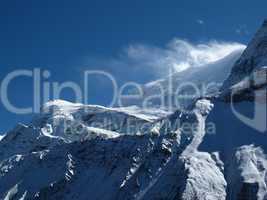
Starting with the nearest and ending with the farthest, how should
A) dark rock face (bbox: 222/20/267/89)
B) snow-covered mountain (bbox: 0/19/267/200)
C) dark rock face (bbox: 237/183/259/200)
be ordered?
dark rock face (bbox: 237/183/259/200) < snow-covered mountain (bbox: 0/19/267/200) < dark rock face (bbox: 222/20/267/89)

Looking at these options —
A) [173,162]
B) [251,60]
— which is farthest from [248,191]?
[251,60]

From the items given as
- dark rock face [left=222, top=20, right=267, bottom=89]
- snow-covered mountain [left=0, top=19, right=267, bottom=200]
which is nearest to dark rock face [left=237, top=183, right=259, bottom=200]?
snow-covered mountain [left=0, top=19, right=267, bottom=200]

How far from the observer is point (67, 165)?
12338cm

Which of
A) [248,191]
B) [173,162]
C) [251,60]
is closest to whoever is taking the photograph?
[248,191]

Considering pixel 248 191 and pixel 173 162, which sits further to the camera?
pixel 173 162

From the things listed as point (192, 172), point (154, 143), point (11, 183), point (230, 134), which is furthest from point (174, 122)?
point (11, 183)

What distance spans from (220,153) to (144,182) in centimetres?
1318

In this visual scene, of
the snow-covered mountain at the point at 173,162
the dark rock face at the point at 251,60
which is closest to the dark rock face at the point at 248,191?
the snow-covered mountain at the point at 173,162

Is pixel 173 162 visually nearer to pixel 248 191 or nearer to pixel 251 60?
pixel 248 191

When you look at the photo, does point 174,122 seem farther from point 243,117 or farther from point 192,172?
point 192,172

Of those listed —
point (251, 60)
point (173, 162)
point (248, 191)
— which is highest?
point (251, 60)

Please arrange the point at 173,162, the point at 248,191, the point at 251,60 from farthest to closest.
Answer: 1. the point at 251,60
2. the point at 173,162
3. the point at 248,191

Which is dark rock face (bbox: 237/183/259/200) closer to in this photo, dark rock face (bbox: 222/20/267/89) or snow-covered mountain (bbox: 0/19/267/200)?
snow-covered mountain (bbox: 0/19/267/200)

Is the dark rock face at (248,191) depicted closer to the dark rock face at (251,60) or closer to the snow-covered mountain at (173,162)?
the snow-covered mountain at (173,162)
